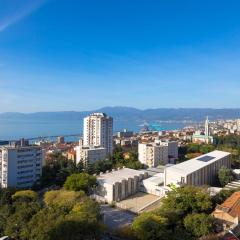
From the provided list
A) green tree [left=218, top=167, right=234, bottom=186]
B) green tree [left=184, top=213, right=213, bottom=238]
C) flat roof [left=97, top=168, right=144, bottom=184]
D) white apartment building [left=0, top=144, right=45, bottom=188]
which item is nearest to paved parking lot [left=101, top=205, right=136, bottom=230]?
flat roof [left=97, top=168, right=144, bottom=184]

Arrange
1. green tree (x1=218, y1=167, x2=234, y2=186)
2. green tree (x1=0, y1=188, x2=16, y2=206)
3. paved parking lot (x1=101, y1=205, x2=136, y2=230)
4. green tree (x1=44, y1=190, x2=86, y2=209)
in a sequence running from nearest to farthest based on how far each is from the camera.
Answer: green tree (x1=44, y1=190, x2=86, y2=209), paved parking lot (x1=101, y1=205, x2=136, y2=230), green tree (x1=0, y1=188, x2=16, y2=206), green tree (x1=218, y1=167, x2=234, y2=186)

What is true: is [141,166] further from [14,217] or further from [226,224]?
[14,217]

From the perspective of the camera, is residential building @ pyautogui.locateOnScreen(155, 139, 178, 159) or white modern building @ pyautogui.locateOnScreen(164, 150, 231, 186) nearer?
white modern building @ pyautogui.locateOnScreen(164, 150, 231, 186)

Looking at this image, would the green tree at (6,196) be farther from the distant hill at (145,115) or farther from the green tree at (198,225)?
the distant hill at (145,115)

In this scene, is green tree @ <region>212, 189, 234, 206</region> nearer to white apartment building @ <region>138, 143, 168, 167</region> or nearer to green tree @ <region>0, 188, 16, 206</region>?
green tree @ <region>0, 188, 16, 206</region>

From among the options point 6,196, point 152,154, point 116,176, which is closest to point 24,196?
point 6,196

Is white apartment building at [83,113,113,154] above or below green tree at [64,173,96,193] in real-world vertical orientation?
above

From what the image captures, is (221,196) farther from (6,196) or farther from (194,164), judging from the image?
(6,196)
